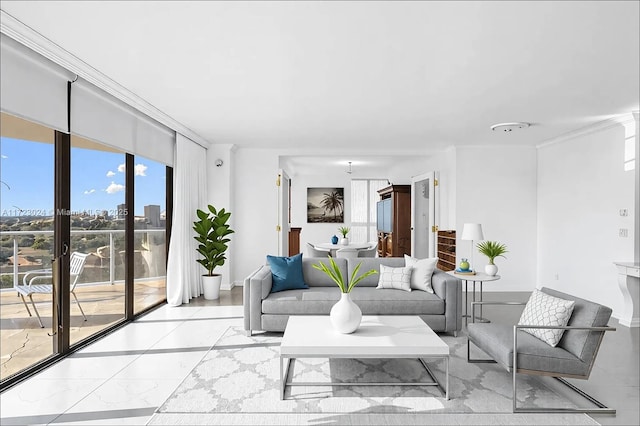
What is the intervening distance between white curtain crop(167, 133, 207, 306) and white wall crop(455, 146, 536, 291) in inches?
178

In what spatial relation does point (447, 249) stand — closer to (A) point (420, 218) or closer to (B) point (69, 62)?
(A) point (420, 218)

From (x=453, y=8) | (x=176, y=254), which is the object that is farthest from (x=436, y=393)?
(x=176, y=254)

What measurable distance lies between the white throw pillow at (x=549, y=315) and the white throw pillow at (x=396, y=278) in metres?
1.65

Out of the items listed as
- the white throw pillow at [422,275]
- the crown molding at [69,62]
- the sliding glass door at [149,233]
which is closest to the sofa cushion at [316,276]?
the white throw pillow at [422,275]

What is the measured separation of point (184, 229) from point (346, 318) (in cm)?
373

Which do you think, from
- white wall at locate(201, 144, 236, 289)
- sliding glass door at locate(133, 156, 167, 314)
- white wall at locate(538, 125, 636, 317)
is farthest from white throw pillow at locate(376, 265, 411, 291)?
white wall at locate(201, 144, 236, 289)

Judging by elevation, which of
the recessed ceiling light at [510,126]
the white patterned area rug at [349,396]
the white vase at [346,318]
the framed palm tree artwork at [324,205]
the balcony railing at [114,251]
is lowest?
the white patterned area rug at [349,396]

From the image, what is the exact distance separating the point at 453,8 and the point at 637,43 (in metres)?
1.60

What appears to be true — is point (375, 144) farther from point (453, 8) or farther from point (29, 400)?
point (29, 400)

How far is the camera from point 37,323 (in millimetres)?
3684

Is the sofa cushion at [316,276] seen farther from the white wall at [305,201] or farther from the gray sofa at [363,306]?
the white wall at [305,201]

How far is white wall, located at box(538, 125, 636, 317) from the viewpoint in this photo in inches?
217

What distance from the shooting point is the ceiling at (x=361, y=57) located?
2570 mm

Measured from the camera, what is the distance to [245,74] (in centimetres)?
369
